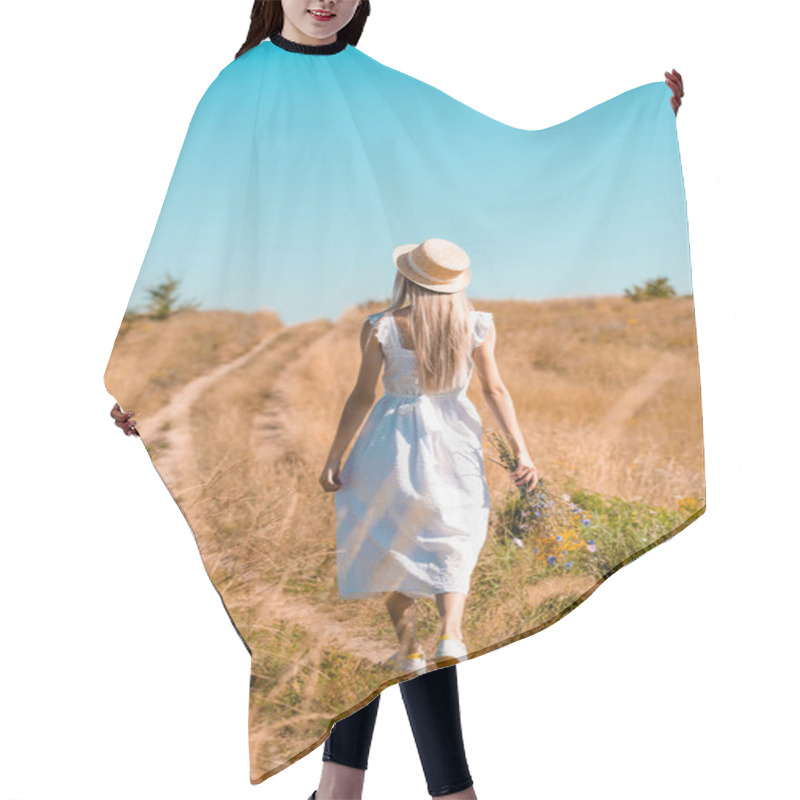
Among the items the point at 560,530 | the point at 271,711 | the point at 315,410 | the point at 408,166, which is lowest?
the point at 271,711

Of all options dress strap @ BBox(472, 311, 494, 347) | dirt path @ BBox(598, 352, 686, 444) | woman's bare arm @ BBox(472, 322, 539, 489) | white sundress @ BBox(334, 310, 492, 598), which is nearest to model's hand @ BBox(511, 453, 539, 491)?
woman's bare arm @ BBox(472, 322, 539, 489)

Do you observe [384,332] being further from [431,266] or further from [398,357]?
[431,266]

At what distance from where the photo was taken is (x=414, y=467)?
14.7 feet

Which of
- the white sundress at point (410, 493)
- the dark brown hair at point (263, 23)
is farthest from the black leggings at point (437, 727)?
the dark brown hair at point (263, 23)

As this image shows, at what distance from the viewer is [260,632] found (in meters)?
4.50

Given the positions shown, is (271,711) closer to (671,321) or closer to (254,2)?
(671,321)

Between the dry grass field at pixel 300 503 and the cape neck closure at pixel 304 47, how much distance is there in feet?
2.50

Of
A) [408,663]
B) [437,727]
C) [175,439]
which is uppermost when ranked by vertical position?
[175,439]

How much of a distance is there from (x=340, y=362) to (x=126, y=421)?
0.61 meters

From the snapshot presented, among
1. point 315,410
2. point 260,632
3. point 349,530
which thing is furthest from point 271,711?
point 315,410

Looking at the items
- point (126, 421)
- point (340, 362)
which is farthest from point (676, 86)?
point (126, 421)

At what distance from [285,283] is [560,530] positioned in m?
1.02

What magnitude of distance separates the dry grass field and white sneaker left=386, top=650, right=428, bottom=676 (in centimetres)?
2

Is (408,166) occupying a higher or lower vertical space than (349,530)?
higher
